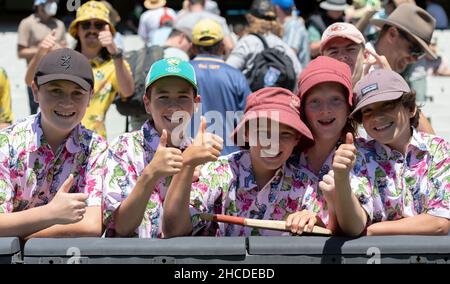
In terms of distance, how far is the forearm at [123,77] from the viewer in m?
5.90

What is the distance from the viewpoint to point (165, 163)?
11.0ft

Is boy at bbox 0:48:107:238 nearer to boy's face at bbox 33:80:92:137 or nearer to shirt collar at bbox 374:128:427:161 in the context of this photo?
boy's face at bbox 33:80:92:137

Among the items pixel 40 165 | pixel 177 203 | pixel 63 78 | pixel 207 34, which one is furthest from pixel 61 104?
pixel 207 34

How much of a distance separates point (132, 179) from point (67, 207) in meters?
0.38

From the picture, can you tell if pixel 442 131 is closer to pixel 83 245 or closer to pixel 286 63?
pixel 286 63

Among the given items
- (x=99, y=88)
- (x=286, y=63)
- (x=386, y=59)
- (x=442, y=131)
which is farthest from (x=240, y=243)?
(x=442, y=131)

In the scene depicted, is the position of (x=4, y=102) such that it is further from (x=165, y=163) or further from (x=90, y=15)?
(x=165, y=163)

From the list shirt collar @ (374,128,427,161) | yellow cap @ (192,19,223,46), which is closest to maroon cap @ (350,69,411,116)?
shirt collar @ (374,128,427,161)

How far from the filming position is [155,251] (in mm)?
3209

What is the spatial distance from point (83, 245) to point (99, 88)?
283cm

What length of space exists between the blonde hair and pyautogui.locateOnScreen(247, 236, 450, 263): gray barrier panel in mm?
4500

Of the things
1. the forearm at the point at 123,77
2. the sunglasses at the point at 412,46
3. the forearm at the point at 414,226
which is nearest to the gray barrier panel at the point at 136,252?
the forearm at the point at 414,226

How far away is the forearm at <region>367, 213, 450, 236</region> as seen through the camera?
3.50 meters
